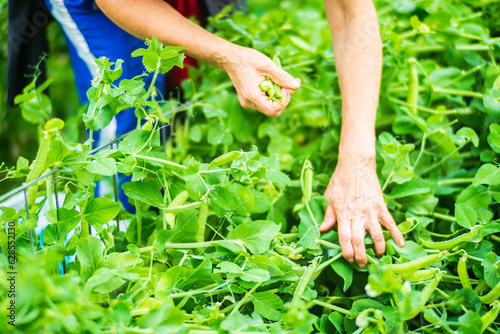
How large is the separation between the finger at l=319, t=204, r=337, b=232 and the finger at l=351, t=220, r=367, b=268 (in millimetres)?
42

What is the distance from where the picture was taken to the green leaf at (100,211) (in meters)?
0.65

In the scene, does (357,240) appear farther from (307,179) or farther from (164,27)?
(164,27)

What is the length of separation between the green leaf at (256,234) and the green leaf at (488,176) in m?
0.36

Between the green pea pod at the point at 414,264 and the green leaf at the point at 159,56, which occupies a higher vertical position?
the green leaf at the point at 159,56

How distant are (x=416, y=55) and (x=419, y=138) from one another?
29cm

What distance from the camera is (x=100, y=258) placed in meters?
0.59

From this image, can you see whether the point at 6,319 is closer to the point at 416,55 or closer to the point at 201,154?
the point at 201,154

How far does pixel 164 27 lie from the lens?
74 centimetres

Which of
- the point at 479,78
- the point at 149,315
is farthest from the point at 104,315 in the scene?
the point at 479,78

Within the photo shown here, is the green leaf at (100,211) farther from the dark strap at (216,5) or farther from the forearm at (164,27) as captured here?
the dark strap at (216,5)

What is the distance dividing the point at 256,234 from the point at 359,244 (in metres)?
0.16

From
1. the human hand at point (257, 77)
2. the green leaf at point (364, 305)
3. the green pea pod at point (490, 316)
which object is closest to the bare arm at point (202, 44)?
the human hand at point (257, 77)

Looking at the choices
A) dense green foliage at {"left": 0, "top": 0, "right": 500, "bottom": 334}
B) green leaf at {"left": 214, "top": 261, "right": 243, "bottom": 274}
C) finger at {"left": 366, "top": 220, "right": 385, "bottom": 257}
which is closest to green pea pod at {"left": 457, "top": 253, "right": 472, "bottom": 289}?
dense green foliage at {"left": 0, "top": 0, "right": 500, "bottom": 334}

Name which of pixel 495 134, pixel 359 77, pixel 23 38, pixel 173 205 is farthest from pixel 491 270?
pixel 23 38
